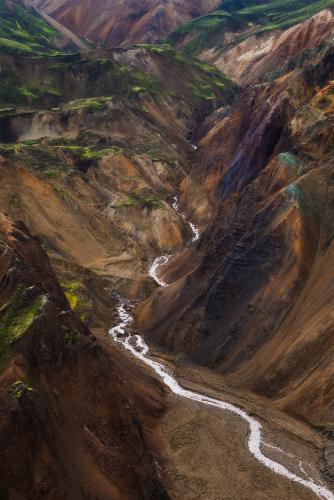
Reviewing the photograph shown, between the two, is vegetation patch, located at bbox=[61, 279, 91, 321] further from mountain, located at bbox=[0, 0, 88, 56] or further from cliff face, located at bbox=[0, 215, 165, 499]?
mountain, located at bbox=[0, 0, 88, 56]

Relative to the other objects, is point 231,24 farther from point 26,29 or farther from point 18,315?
point 18,315

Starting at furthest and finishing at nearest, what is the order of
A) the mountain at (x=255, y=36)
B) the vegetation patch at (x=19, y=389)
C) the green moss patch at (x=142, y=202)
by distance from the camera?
the mountain at (x=255, y=36) → the green moss patch at (x=142, y=202) → the vegetation patch at (x=19, y=389)

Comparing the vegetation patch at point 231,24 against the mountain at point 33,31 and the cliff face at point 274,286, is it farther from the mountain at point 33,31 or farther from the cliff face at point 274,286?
the cliff face at point 274,286

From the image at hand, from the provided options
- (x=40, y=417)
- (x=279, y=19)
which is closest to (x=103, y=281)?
(x=40, y=417)

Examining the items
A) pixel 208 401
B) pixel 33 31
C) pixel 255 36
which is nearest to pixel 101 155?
pixel 208 401

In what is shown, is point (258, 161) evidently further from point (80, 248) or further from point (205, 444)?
point (205, 444)

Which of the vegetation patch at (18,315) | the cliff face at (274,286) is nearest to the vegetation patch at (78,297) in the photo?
the cliff face at (274,286)
